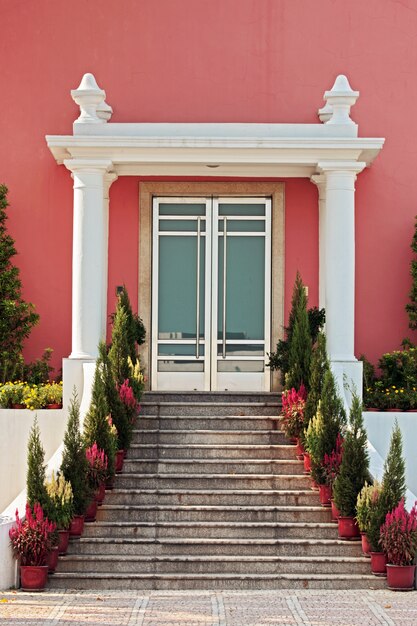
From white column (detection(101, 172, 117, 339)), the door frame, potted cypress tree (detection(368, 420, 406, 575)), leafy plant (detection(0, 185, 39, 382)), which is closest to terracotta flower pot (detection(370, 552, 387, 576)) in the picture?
potted cypress tree (detection(368, 420, 406, 575))

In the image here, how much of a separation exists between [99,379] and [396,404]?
3.78 metres

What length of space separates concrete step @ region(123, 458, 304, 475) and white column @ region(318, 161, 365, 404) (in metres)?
1.86

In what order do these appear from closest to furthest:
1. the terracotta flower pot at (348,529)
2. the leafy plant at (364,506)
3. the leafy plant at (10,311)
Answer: the leafy plant at (364,506) → the terracotta flower pot at (348,529) → the leafy plant at (10,311)

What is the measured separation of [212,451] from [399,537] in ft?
10.3

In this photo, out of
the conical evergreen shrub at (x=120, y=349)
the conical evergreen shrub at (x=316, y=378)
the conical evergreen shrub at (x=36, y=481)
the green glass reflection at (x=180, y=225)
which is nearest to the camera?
the conical evergreen shrub at (x=36, y=481)

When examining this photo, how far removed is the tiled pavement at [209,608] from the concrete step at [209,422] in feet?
10.7

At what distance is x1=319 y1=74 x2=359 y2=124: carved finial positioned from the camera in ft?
51.6

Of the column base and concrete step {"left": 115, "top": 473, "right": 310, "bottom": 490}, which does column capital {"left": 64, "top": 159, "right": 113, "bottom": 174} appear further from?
concrete step {"left": 115, "top": 473, "right": 310, "bottom": 490}

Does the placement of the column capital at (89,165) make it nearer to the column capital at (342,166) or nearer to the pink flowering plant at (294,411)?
the column capital at (342,166)

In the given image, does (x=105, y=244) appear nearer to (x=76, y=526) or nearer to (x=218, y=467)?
(x=218, y=467)

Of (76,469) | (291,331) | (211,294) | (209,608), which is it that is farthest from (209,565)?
(211,294)

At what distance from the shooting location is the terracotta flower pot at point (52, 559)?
12148mm

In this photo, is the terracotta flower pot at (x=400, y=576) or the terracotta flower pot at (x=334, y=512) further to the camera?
the terracotta flower pot at (x=334, y=512)

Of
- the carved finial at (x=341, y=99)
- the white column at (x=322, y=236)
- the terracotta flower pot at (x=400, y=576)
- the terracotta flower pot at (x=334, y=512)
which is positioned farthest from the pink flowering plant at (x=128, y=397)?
the carved finial at (x=341, y=99)
